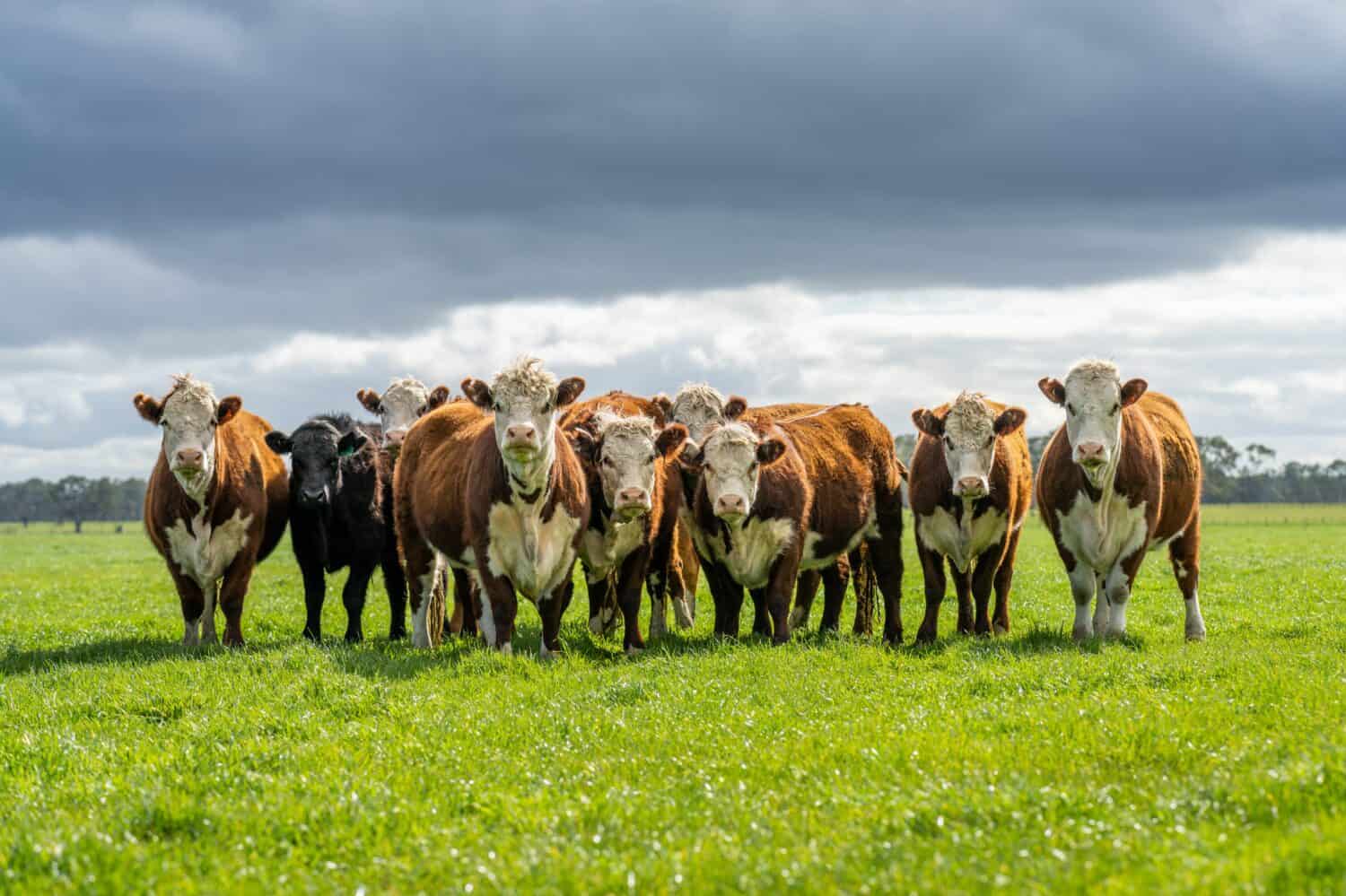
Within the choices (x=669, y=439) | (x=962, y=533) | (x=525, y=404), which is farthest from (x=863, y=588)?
(x=525, y=404)

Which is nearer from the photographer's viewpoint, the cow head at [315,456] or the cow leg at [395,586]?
the cow head at [315,456]

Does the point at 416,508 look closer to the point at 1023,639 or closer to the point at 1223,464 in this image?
the point at 1023,639

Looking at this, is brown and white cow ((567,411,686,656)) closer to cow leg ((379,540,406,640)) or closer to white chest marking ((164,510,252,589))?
cow leg ((379,540,406,640))

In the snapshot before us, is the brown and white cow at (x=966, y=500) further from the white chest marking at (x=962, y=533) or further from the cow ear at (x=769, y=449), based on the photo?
the cow ear at (x=769, y=449)

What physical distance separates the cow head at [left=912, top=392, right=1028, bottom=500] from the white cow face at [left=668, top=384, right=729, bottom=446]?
3.04 metres

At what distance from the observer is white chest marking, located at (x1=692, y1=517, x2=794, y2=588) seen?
1393 cm

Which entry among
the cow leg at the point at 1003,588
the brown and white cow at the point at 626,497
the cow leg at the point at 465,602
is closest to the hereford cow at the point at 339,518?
the cow leg at the point at 465,602

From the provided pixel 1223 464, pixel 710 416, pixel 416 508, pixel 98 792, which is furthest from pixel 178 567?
pixel 1223 464

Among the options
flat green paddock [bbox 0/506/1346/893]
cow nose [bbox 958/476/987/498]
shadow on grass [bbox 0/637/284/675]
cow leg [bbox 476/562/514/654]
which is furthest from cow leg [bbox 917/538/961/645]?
shadow on grass [bbox 0/637/284/675]

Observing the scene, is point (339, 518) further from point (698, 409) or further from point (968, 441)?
point (968, 441)

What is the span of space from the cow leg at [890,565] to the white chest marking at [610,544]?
10.9 ft

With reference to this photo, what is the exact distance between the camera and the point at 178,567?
14.9 metres

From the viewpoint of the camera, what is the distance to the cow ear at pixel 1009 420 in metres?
14.4

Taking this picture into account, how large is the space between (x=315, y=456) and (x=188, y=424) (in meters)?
2.08
